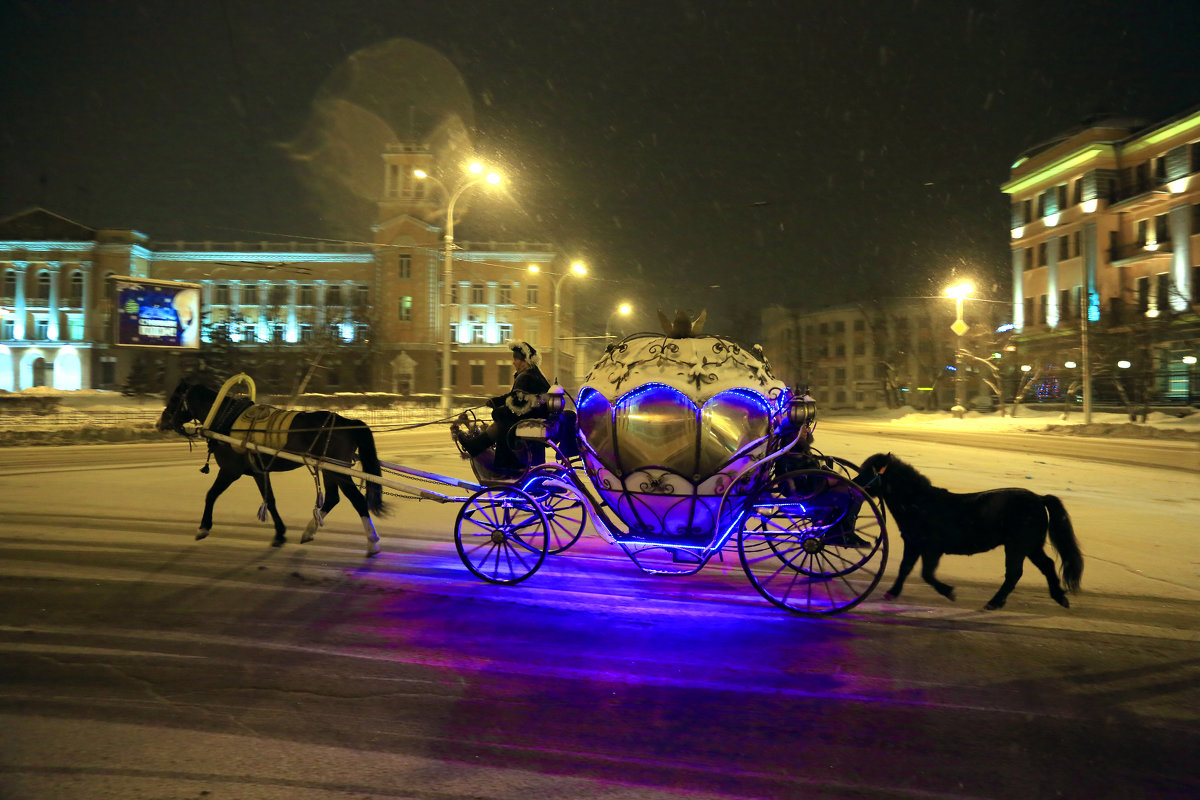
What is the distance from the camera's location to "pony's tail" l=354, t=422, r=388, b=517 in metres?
8.03

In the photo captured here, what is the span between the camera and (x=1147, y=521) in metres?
9.88

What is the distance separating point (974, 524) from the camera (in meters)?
5.74

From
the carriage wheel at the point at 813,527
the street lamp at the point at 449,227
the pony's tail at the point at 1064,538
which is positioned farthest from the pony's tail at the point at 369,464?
the street lamp at the point at 449,227

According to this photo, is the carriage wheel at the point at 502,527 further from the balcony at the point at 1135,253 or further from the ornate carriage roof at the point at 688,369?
the balcony at the point at 1135,253

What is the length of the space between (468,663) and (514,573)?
8.10 ft

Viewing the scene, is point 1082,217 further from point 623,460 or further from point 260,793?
point 260,793

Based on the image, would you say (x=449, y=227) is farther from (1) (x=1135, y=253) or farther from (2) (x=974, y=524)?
(1) (x=1135, y=253)

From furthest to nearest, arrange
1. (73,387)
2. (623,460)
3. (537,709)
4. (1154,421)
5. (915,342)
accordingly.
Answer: (915,342), (73,387), (1154,421), (623,460), (537,709)

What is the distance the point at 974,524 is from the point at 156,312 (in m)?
44.1

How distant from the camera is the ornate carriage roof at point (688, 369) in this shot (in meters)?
6.14

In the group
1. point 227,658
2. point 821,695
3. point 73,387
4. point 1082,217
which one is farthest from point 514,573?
point 73,387

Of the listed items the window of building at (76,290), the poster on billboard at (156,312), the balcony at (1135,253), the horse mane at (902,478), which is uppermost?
the window of building at (76,290)

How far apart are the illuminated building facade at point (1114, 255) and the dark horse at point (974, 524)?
32.7 m

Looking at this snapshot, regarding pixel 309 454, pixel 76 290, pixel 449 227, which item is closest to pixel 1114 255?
pixel 449 227
